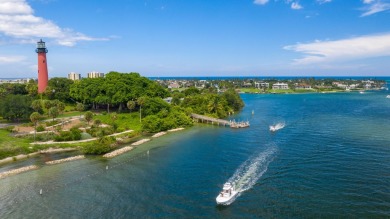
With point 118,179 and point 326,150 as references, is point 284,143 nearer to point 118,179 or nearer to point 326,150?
point 326,150

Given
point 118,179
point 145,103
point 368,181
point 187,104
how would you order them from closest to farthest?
1. point 368,181
2. point 118,179
3. point 145,103
4. point 187,104

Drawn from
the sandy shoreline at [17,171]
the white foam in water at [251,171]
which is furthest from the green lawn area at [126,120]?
the white foam in water at [251,171]

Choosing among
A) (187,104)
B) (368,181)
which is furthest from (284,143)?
(187,104)

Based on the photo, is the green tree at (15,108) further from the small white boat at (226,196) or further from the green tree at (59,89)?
the small white boat at (226,196)

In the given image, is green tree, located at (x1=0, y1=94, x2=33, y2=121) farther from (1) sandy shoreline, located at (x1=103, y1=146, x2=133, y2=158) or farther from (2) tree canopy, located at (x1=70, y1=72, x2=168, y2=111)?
(1) sandy shoreline, located at (x1=103, y1=146, x2=133, y2=158)

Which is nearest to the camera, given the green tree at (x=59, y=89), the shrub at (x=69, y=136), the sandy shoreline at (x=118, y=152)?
the sandy shoreline at (x=118, y=152)

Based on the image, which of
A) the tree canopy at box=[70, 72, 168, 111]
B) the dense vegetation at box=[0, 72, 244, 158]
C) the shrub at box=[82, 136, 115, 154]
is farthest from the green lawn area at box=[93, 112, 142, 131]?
the shrub at box=[82, 136, 115, 154]

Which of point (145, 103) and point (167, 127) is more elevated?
point (145, 103)

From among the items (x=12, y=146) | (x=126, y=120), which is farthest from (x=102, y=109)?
(x=12, y=146)
